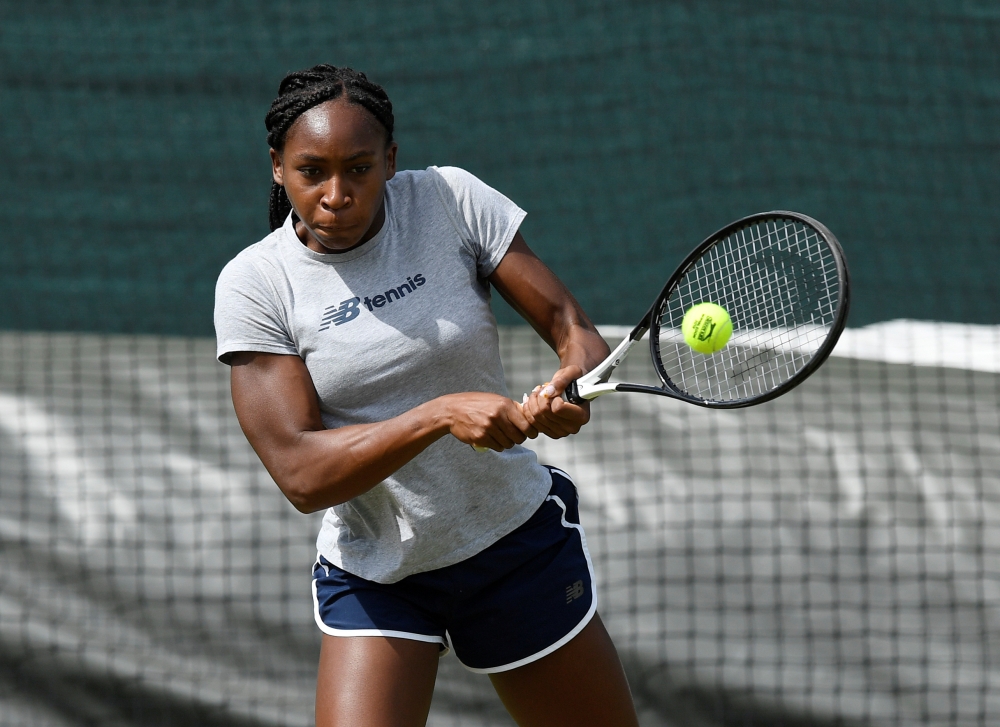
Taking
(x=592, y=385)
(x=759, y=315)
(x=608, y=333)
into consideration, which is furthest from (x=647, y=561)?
(x=592, y=385)

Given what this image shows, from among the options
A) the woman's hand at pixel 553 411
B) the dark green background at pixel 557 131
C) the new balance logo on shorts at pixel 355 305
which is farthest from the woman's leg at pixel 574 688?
the dark green background at pixel 557 131

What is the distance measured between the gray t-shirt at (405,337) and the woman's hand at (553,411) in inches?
8.0

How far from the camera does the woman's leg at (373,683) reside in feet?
6.18

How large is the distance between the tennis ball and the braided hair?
617 mm

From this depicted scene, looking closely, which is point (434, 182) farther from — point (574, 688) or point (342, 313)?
point (574, 688)

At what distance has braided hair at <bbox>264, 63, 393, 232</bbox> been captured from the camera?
1.90 meters

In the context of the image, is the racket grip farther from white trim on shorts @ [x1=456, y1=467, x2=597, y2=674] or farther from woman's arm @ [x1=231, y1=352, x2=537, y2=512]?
white trim on shorts @ [x1=456, y1=467, x2=597, y2=674]

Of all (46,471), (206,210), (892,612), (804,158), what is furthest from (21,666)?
(804,158)

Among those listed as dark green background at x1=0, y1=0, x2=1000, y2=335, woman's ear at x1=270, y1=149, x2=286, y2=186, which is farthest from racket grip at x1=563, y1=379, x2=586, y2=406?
dark green background at x1=0, y1=0, x2=1000, y2=335

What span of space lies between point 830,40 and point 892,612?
2452 mm

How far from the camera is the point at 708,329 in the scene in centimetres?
194

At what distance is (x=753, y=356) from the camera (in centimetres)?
227

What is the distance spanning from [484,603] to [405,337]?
0.49 metres

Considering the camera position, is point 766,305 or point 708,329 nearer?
point 708,329
